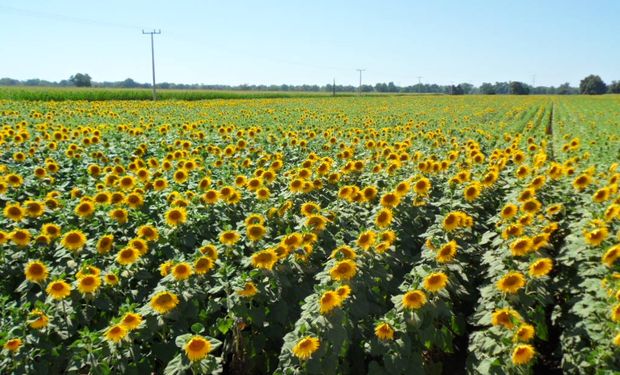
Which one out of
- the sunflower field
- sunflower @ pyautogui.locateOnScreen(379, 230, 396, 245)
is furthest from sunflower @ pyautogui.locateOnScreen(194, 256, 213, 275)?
sunflower @ pyautogui.locateOnScreen(379, 230, 396, 245)

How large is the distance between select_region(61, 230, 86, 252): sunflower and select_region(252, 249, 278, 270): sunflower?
1508 millimetres

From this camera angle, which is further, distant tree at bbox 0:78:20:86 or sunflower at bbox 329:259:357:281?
distant tree at bbox 0:78:20:86

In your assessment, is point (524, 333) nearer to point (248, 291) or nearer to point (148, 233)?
point (248, 291)

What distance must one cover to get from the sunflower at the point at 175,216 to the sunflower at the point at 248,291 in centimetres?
124

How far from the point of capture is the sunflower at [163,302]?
322cm

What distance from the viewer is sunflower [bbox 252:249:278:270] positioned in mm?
3576

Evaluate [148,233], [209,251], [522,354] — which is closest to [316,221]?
[209,251]

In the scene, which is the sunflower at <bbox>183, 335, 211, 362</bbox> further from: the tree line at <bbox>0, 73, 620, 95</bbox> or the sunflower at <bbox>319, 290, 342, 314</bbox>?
the tree line at <bbox>0, 73, 620, 95</bbox>

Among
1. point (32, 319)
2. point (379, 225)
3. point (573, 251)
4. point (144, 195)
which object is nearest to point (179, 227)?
point (144, 195)

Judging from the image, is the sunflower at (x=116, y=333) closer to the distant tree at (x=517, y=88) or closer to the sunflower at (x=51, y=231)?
the sunflower at (x=51, y=231)

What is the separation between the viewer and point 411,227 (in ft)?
17.0

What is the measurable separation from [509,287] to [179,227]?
2.90 m

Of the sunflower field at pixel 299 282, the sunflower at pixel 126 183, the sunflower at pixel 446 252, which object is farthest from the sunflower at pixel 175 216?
the sunflower at pixel 446 252

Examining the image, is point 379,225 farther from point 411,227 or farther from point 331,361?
point 331,361
